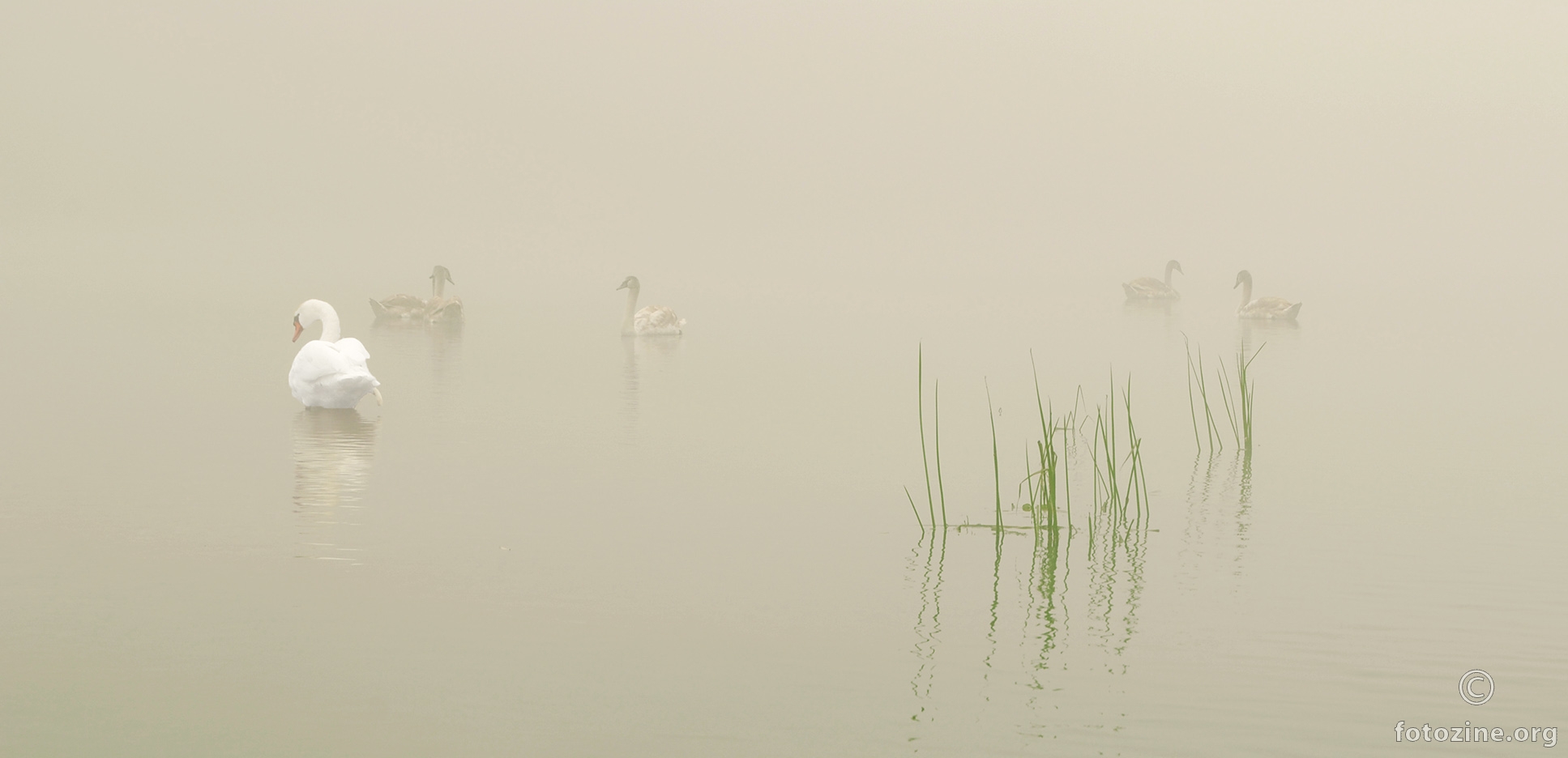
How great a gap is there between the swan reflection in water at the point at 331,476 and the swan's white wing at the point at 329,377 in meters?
0.21

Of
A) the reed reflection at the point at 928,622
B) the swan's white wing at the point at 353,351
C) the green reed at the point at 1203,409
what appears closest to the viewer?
the reed reflection at the point at 928,622

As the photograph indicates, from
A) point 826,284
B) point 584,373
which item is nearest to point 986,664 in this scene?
point 584,373

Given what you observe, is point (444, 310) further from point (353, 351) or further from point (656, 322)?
point (353, 351)

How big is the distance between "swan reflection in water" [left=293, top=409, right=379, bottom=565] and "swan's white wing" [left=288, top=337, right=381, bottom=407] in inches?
8.2

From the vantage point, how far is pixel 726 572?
11148 mm

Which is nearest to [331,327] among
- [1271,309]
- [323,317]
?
[323,317]

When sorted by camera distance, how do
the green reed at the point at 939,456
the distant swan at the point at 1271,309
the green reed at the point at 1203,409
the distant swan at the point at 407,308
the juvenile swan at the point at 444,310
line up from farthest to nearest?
the distant swan at the point at 1271,309 → the distant swan at the point at 407,308 → the juvenile swan at the point at 444,310 → the green reed at the point at 1203,409 → the green reed at the point at 939,456

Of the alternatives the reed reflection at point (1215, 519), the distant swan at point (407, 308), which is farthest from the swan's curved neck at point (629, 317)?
the reed reflection at point (1215, 519)

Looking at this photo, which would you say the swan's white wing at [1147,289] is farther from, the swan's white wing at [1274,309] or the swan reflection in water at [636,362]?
the swan reflection in water at [636,362]

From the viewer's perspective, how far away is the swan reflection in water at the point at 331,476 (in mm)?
11727

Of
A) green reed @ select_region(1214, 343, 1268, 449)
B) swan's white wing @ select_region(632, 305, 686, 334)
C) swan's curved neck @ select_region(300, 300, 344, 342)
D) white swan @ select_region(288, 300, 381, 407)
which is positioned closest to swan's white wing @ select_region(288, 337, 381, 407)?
white swan @ select_region(288, 300, 381, 407)

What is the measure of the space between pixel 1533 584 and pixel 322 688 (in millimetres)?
7882

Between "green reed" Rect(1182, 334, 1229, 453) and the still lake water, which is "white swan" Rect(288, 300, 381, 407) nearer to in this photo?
the still lake water

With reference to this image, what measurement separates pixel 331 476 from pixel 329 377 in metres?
4.05
